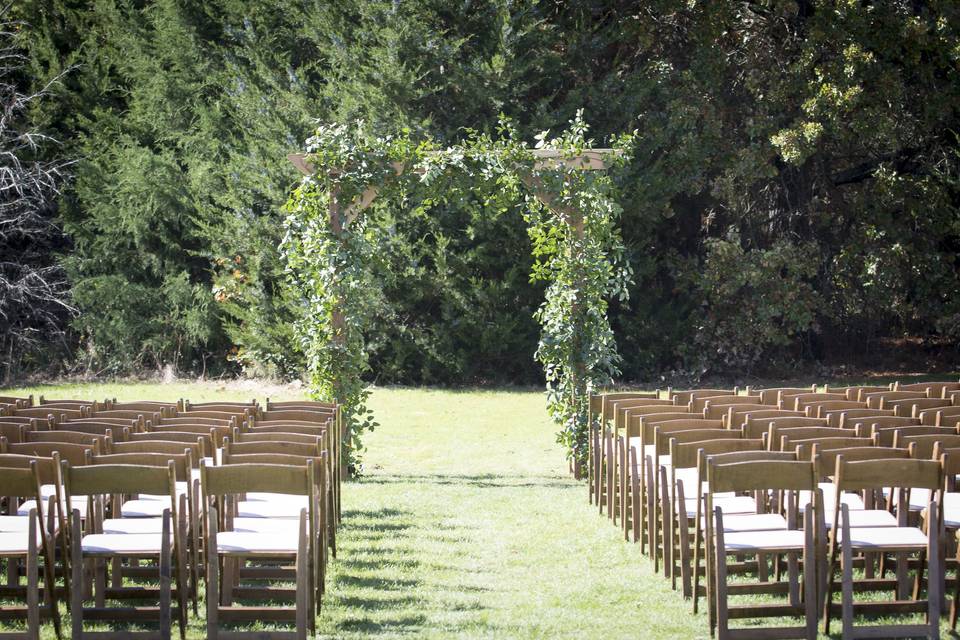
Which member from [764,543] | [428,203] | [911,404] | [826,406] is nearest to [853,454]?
[764,543]

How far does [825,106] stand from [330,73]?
861cm

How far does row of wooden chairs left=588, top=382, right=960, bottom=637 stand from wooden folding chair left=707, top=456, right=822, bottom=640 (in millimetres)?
44

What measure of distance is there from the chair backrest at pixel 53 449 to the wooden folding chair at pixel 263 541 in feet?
3.48

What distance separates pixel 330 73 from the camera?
782 inches

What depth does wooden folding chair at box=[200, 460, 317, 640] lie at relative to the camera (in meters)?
5.38

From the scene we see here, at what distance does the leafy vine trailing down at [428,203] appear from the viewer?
10828mm

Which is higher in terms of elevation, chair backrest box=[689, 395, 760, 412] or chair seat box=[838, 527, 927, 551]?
chair backrest box=[689, 395, 760, 412]

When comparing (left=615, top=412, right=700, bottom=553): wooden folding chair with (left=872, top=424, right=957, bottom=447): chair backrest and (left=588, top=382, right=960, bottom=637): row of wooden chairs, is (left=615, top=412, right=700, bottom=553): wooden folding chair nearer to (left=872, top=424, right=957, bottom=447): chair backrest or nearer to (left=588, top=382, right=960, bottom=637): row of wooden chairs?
(left=588, top=382, right=960, bottom=637): row of wooden chairs

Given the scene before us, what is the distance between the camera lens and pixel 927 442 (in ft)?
21.7

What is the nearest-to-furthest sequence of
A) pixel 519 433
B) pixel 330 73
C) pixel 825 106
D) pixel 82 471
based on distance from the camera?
pixel 82 471 < pixel 519 433 < pixel 825 106 < pixel 330 73

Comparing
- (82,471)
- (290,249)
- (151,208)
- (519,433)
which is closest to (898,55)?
(519,433)

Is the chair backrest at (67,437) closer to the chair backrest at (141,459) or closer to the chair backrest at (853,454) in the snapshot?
the chair backrest at (141,459)

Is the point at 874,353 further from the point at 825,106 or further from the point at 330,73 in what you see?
the point at 330,73

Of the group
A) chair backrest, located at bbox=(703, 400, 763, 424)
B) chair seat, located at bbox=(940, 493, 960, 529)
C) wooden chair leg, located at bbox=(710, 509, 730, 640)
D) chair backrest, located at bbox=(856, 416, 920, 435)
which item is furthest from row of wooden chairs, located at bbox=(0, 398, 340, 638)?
chair backrest, located at bbox=(856, 416, 920, 435)
